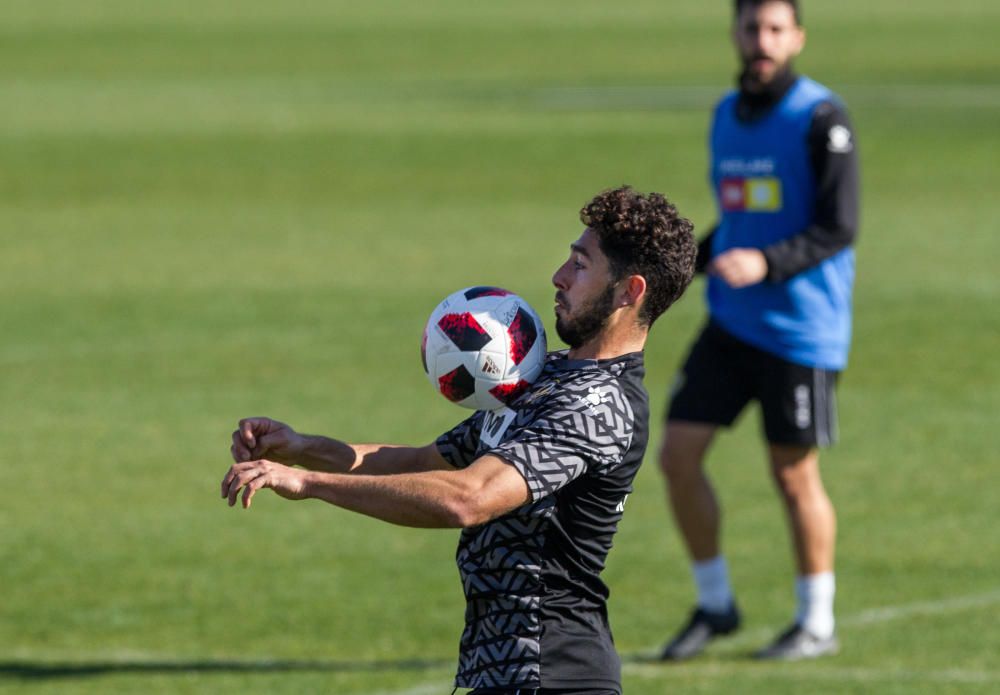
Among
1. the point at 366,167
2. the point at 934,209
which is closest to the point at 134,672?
the point at 934,209

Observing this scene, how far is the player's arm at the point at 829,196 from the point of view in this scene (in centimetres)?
958

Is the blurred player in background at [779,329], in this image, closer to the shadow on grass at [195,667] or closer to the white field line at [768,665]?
the white field line at [768,665]

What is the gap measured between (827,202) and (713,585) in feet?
6.24

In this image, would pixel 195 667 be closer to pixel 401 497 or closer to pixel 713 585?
pixel 713 585

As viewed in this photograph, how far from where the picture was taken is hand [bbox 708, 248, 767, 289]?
8992mm

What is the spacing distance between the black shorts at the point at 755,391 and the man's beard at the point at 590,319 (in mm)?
4009

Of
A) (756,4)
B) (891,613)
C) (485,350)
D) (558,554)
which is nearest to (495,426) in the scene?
(485,350)

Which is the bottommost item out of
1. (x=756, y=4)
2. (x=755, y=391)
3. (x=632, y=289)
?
(x=755, y=391)

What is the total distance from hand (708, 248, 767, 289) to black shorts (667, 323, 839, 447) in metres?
0.64

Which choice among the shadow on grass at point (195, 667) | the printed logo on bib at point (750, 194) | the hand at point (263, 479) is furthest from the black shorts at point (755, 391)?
the hand at point (263, 479)

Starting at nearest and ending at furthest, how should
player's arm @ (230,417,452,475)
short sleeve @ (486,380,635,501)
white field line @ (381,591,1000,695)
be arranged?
short sleeve @ (486,380,635,501)
player's arm @ (230,417,452,475)
white field line @ (381,591,1000,695)

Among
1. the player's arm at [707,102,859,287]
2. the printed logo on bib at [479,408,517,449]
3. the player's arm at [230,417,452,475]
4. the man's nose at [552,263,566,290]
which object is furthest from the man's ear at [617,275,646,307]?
the player's arm at [707,102,859,287]

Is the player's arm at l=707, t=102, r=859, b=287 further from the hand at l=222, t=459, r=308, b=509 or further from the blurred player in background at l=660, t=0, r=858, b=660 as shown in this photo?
the hand at l=222, t=459, r=308, b=509

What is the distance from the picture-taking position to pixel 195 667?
9.51 m
